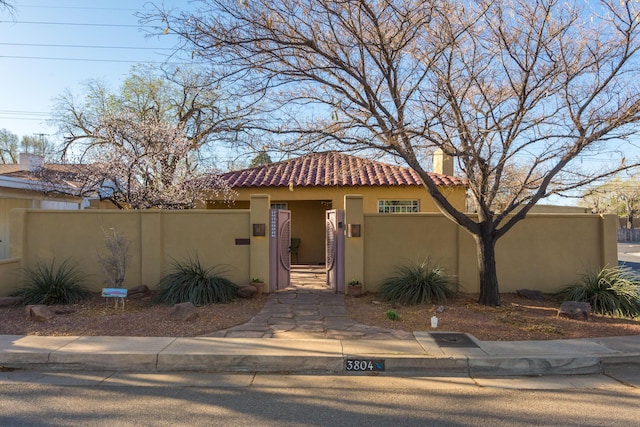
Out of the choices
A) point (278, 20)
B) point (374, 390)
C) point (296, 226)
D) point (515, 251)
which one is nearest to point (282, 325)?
point (374, 390)

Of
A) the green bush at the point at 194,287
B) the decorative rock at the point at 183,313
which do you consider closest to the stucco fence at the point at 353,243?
the green bush at the point at 194,287

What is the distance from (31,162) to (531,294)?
15806mm

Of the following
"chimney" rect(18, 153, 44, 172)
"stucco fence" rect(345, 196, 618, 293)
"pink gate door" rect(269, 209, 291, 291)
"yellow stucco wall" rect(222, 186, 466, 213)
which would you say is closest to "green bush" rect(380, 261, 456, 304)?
"stucco fence" rect(345, 196, 618, 293)

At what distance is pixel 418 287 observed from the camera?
9383 millimetres

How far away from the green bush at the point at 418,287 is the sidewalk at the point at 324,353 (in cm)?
208

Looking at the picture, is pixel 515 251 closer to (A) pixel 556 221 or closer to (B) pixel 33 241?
(A) pixel 556 221

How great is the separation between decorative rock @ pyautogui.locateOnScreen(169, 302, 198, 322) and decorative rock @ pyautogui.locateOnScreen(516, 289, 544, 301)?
23.7 ft

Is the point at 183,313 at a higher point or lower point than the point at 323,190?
lower

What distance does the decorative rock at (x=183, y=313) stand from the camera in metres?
7.89

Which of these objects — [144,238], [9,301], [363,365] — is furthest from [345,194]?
[9,301]

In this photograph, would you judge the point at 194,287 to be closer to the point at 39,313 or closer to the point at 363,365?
the point at 39,313

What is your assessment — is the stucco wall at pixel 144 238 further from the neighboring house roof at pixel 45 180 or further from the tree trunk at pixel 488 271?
the tree trunk at pixel 488 271

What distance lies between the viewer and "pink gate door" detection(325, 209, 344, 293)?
1067 cm

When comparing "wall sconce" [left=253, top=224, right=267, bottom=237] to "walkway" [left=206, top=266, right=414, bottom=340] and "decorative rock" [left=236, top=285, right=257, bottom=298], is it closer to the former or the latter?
"decorative rock" [left=236, top=285, right=257, bottom=298]
